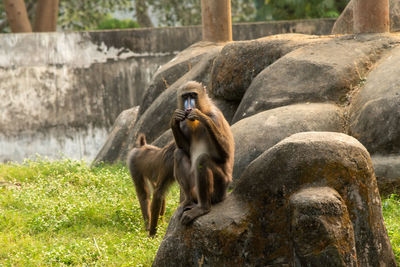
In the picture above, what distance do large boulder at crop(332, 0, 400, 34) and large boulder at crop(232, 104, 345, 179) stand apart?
143 inches

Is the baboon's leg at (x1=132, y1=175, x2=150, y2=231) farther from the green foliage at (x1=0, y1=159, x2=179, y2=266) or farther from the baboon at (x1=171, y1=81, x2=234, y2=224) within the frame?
the baboon at (x1=171, y1=81, x2=234, y2=224)

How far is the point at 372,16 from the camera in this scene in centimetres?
1035

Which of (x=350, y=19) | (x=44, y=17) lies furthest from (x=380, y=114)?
(x=44, y=17)

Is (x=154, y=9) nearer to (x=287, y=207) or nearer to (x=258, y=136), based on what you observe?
(x=258, y=136)

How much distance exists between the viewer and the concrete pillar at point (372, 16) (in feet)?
34.0

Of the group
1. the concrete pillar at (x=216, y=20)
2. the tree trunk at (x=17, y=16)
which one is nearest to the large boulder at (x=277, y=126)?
the concrete pillar at (x=216, y=20)

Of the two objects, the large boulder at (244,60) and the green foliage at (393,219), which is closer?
the green foliage at (393,219)

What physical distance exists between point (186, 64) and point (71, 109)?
4212 mm

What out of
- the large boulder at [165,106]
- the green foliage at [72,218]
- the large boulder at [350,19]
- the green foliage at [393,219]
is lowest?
the green foliage at [72,218]

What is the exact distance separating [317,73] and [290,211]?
491 cm

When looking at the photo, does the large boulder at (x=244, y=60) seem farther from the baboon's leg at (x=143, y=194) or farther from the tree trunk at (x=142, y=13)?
the tree trunk at (x=142, y=13)

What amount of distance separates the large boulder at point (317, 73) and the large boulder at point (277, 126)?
1.14 ft

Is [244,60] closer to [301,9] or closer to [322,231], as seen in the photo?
[322,231]

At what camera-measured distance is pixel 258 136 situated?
9023mm
